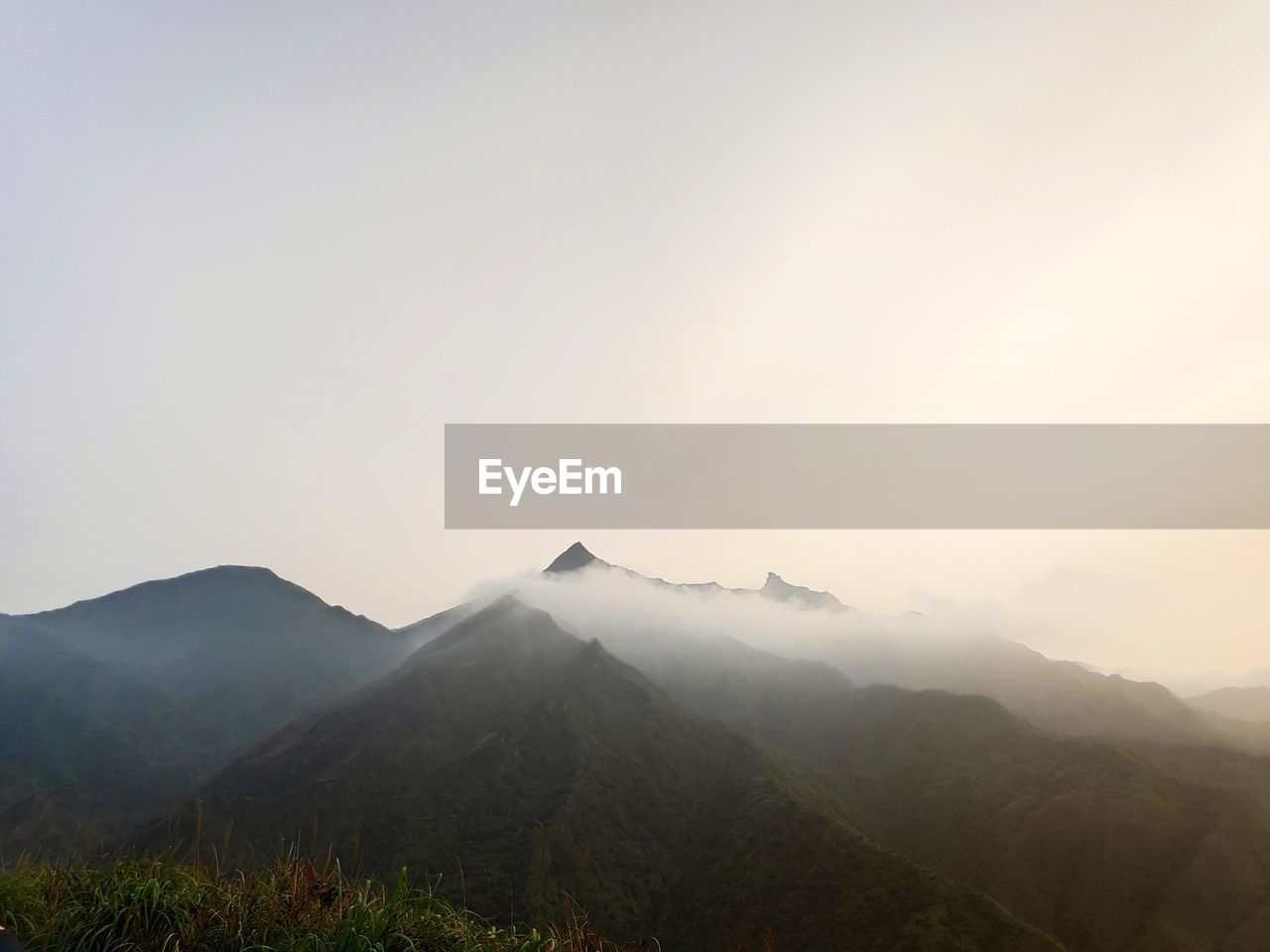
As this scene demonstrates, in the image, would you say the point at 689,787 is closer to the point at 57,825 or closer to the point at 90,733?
the point at 57,825

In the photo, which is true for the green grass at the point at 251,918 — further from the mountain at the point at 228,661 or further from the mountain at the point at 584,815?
the mountain at the point at 228,661

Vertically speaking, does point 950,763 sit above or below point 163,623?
below

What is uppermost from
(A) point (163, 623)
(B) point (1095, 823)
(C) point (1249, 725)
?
(A) point (163, 623)

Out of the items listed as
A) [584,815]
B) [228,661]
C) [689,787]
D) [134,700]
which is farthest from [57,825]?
[689,787]

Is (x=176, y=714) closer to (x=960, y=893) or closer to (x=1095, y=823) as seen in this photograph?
(x=960, y=893)

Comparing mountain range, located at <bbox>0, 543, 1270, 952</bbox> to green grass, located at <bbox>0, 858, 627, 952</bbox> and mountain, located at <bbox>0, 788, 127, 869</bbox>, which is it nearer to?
mountain, located at <bbox>0, 788, 127, 869</bbox>

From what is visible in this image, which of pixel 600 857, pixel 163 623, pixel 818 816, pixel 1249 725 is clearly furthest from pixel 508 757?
pixel 1249 725

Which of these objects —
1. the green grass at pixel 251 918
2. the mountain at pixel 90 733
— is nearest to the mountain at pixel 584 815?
the mountain at pixel 90 733

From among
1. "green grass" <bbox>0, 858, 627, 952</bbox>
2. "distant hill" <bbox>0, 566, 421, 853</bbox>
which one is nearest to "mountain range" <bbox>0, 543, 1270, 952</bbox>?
"distant hill" <bbox>0, 566, 421, 853</bbox>
